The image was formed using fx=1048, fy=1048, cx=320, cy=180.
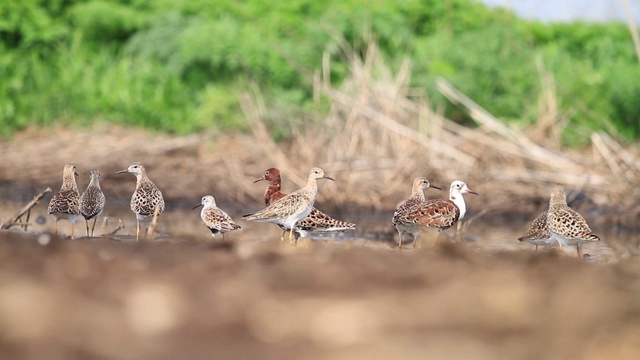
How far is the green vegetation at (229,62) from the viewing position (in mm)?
16609

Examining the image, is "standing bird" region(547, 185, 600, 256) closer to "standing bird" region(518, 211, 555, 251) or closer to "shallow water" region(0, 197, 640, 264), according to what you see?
"standing bird" region(518, 211, 555, 251)

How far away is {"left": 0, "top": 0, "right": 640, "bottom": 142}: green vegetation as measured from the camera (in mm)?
16609

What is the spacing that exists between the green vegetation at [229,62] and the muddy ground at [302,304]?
12.2 metres

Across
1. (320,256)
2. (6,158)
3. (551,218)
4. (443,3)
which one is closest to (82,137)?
(6,158)

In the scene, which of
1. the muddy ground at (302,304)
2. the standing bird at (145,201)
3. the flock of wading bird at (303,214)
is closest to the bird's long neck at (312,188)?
the flock of wading bird at (303,214)

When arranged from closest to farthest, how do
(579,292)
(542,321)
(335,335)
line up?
1. (335,335)
2. (542,321)
3. (579,292)

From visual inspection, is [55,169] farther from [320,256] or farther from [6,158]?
[320,256]

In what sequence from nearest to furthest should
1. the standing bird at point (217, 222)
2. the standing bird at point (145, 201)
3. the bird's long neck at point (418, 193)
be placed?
the standing bird at point (145, 201) → the standing bird at point (217, 222) → the bird's long neck at point (418, 193)

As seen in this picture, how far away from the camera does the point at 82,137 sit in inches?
617

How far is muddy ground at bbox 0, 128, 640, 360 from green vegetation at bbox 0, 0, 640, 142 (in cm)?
1221

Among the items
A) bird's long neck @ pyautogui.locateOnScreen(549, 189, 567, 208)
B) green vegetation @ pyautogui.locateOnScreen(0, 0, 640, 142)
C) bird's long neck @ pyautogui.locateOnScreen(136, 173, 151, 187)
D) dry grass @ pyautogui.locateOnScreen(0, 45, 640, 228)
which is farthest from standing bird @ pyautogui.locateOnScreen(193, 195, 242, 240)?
green vegetation @ pyautogui.locateOnScreen(0, 0, 640, 142)

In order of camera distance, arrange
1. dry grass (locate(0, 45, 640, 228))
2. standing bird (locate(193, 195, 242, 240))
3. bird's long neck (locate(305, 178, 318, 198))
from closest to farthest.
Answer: standing bird (locate(193, 195, 242, 240))
bird's long neck (locate(305, 178, 318, 198))
dry grass (locate(0, 45, 640, 228))

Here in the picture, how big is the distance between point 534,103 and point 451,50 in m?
1.74

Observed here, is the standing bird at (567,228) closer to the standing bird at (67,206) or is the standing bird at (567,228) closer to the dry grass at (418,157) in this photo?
the standing bird at (67,206)
